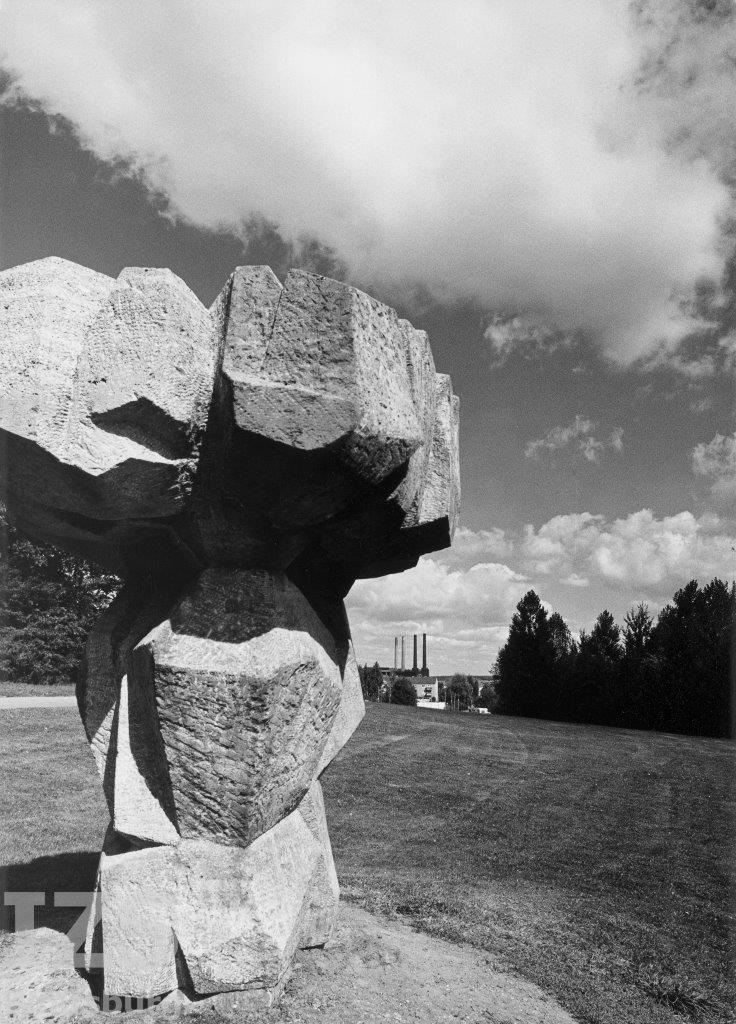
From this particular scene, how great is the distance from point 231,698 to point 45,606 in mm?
18890

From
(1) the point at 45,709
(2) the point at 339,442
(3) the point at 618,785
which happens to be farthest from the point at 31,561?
(2) the point at 339,442

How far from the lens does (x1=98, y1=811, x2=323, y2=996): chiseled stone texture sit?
11.1ft

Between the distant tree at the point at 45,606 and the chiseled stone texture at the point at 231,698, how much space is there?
16.7 metres

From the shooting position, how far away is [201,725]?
11.5 feet

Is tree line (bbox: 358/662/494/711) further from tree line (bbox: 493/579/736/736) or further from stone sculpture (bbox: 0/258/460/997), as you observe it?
stone sculpture (bbox: 0/258/460/997)

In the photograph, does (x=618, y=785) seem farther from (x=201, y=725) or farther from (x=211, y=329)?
(x=211, y=329)

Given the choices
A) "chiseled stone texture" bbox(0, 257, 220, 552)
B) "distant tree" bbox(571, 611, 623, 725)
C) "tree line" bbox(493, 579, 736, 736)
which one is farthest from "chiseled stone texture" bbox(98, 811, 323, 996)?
"distant tree" bbox(571, 611, 623, 725)

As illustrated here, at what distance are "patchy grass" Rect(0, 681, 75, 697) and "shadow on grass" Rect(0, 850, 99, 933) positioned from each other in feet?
40.6

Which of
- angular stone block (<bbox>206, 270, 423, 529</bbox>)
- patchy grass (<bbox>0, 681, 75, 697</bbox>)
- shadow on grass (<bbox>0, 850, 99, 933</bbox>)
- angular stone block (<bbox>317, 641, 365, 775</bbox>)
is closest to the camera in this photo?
angular stone block (<bbox>206, 270, 423, 529</bbox>)

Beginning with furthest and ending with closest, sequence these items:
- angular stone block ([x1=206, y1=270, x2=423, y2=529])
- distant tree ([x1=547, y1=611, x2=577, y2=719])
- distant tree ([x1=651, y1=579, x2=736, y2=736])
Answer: distant tree ([x1=547, y1=611, x2=577, y2=719]), distant tree ([x1=651, y1=579, x2=736, y2=736]), angular stone block ([x1=206, y1=270, x2=423, y2=529])

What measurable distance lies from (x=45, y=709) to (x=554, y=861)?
1062cm

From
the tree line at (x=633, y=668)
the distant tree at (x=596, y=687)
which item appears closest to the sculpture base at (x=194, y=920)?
the tree line at (x=633, y=668)

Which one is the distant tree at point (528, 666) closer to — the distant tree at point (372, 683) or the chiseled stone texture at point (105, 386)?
the distant tree at point (372, 683)

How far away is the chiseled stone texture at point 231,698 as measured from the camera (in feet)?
11.5
